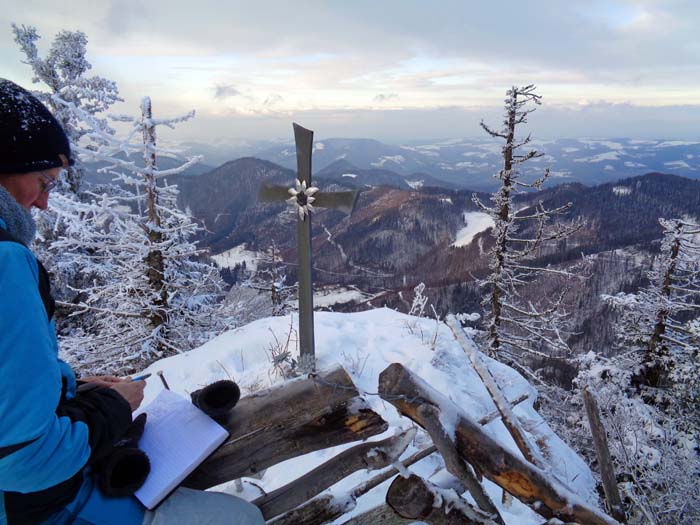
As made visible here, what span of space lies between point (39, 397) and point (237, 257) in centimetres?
11832

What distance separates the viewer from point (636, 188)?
123m

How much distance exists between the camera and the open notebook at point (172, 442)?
185 cm

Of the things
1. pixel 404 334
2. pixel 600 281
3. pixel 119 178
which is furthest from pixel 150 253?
pixel 600 281

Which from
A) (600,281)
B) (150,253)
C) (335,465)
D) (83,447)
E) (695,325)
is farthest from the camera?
(600,281)

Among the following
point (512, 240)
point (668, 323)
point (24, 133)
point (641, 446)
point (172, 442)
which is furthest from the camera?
point (668, 323)

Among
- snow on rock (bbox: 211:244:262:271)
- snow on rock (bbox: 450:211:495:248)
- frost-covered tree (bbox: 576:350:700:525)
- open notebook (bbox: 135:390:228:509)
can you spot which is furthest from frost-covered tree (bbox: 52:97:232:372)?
snow on rock (bbox: 450:211:495:248)

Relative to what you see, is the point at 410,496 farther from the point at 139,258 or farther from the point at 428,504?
the point at 139,258

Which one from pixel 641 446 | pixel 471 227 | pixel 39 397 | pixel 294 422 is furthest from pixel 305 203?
pixel 471 227

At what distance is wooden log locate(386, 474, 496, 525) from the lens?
2.11 metres

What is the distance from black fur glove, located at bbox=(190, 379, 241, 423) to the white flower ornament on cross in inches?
121

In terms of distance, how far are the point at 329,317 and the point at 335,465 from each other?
206 inches

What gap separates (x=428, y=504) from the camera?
6.98 ft

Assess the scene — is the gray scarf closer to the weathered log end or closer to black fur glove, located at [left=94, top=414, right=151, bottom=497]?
black fur glove, located at [left=94, top=414, right=151, bottom=497]

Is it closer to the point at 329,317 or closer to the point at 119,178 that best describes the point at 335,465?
the point at 329,317
